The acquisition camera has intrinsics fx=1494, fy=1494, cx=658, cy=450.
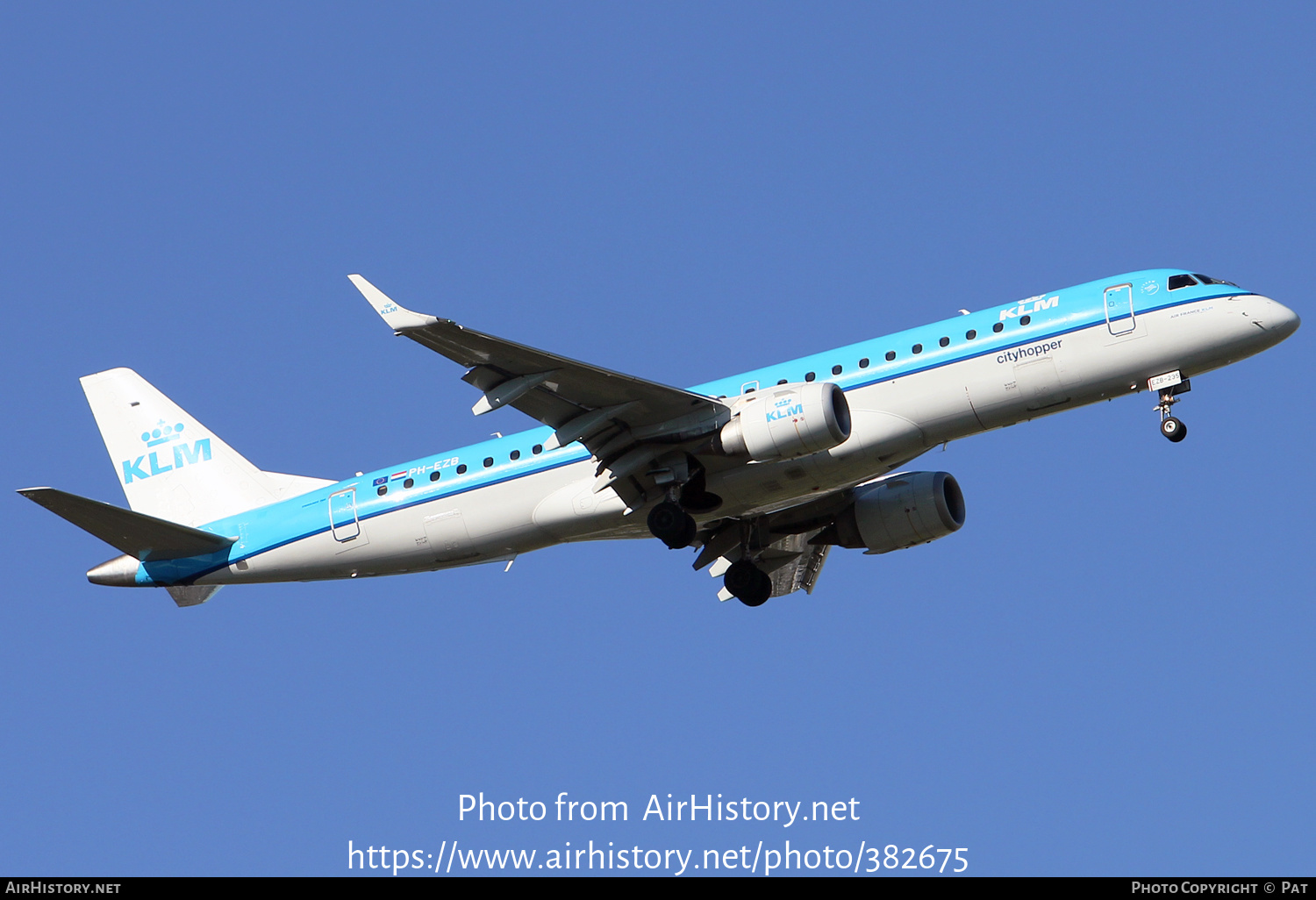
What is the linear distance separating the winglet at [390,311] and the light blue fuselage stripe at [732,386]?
6.18 metres

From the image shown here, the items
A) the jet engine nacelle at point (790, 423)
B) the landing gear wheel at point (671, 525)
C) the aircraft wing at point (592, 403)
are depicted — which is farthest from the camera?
the landing gear wheel at point (671, 525)

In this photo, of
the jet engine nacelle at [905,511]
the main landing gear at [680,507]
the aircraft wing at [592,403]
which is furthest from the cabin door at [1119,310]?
the main landing gear at [680,507]

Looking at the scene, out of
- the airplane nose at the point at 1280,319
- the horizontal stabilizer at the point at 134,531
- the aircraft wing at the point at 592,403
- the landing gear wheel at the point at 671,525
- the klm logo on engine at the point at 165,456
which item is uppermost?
the klm logo on engine at the point at 165,456

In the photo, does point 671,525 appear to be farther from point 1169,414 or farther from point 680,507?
point 1169,414

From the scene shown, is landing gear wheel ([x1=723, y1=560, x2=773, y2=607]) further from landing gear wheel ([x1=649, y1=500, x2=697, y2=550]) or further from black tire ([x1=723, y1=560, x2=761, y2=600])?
landing gear wheel ([x1=649, y1=500, x2=697, y2=550])

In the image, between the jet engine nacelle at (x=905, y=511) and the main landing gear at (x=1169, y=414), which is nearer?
the main landing gear at (x=1169, y=414)

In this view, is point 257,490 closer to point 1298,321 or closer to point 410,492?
point 410,492

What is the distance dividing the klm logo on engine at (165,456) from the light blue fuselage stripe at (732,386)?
6.85 feet

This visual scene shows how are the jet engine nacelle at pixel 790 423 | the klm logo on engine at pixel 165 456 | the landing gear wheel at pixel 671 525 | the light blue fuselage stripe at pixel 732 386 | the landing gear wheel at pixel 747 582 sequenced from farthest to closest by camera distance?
1. the klm logo on engine at pixel 165 456
2. the landing gear wheel at pixel 747 582
3. the landing gear wheel at pixel 671 525
4. the light blue fuselage stripe at pixel 732 386
5. the jet engine nacelle at pixel 790 423

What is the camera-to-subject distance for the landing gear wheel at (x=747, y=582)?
3388cm

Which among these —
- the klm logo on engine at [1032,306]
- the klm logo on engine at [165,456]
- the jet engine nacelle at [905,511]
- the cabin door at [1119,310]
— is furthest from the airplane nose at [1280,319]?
the klm logo on engine at [165,456]

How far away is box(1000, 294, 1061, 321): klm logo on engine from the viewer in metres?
28.6

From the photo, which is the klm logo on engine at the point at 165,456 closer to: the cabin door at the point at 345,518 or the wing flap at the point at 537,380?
the cabin door at the point at 345,518

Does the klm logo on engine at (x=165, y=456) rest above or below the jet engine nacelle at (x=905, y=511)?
above
